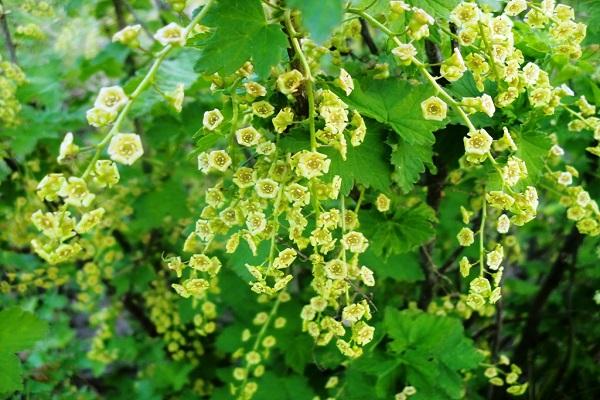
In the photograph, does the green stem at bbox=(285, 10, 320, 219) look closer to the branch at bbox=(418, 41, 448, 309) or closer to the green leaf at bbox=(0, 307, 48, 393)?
the branch at bbox=(418, 41, 448, 309)

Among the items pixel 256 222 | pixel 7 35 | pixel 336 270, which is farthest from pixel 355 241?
pixel 7 35

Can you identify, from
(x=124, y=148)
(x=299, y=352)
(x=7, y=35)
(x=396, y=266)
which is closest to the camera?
(x=124, y=148)

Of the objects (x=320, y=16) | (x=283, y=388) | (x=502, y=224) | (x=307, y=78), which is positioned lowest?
(x=283, y=388)

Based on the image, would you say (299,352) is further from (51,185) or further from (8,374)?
(51,185)

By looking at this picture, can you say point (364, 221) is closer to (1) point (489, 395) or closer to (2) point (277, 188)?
(2) point (277, 188)

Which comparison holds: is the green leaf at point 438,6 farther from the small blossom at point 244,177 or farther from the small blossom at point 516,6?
the small blossom at point 244,177

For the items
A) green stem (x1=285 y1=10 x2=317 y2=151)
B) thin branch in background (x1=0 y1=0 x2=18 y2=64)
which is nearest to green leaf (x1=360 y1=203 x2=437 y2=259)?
green stem (x1=285 y1=10 x2=317 y2=151)

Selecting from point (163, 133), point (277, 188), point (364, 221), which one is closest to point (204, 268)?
point (277, 188)

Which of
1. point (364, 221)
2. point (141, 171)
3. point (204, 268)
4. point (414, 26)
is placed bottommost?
point (141, 171)
